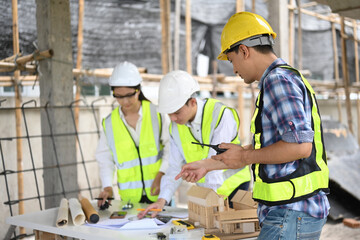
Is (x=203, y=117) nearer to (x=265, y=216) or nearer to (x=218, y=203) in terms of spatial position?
(x=218, y=203)

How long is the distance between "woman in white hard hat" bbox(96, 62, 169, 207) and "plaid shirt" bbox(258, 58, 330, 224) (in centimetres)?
196

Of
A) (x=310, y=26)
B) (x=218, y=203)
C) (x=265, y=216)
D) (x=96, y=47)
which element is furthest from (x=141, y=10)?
(x=265, y=216)

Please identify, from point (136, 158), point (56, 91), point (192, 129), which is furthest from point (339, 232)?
point (56, 91)

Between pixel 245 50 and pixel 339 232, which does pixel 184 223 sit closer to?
pixel 245 50

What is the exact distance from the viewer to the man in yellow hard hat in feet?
5.97

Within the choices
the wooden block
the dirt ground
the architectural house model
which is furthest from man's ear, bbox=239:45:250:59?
the wooden block

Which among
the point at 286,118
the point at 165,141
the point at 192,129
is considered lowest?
the point at 165,141

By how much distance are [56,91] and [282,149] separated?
3.11m

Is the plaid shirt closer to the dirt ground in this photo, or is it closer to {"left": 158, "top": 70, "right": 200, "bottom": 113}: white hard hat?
{"left": 158, "top": 70, "right": 200, "bottom": 113}: white hard hat

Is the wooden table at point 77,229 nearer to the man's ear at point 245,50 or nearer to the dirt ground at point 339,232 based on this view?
the man's ear at point 245,50

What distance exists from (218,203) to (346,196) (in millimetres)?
5455

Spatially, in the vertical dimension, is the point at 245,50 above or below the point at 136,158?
above

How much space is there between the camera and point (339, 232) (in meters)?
6.47

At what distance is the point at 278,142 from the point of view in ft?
6.06
